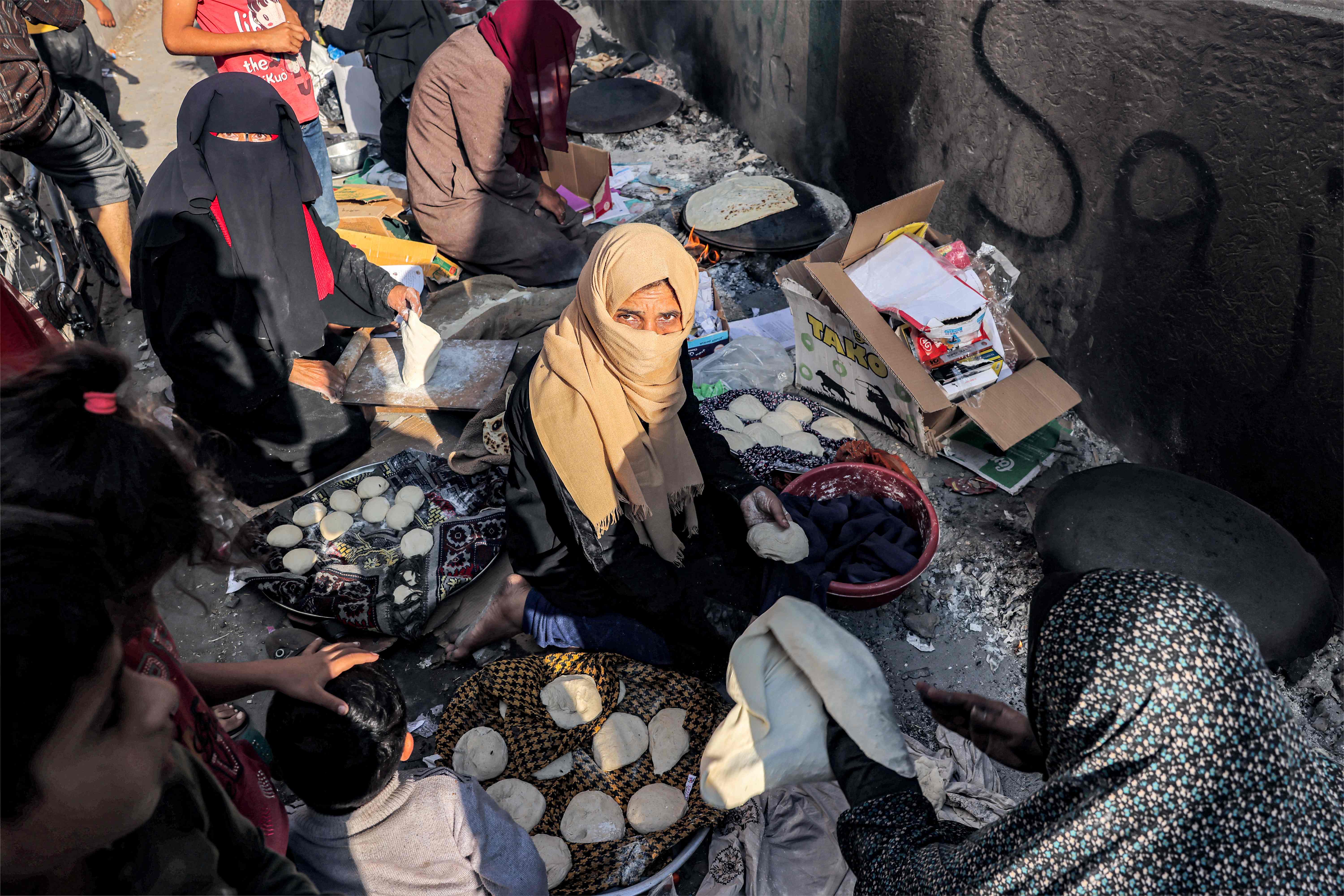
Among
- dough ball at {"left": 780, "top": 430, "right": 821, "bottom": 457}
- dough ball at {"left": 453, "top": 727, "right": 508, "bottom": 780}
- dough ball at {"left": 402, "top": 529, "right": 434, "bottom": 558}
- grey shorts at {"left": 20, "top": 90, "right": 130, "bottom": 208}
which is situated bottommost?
dough ball at {"left": 453, "top": 727, "right": 508, "bottom": 780}

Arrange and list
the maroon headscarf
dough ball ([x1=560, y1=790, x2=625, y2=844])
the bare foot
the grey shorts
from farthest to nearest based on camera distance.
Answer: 1. the maroon headscarf
2. the grey shorts
3. the bare foot
4. dough ball ([x1=560, y1=790, x2=625, y2=844])

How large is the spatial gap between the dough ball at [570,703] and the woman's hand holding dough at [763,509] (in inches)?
28.0

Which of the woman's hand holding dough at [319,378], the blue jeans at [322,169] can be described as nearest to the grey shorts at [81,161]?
the blue jeans at [322,169]

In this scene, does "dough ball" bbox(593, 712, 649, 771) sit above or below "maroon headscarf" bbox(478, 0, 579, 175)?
below

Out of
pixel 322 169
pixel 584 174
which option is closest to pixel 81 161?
pixel 322 169

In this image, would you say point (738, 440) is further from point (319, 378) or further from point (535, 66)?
point (535, 66)

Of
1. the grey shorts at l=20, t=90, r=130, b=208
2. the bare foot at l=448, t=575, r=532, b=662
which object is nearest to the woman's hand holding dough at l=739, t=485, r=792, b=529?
the bare foot at l=448, t=575, r=532, b=662

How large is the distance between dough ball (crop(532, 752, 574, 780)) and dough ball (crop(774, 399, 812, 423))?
1.66 m

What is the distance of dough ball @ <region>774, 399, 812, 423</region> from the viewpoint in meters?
3.31

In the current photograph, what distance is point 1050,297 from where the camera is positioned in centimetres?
340

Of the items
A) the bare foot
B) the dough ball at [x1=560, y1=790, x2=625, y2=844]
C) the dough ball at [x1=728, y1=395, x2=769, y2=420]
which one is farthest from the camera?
the dough ball at [x1=728, y1=395, x2=769, y2=420]

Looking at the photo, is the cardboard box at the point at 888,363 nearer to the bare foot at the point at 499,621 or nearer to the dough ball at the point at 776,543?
the dough ball at the point at 776,543

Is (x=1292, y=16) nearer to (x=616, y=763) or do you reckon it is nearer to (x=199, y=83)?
(x=616, y=763)

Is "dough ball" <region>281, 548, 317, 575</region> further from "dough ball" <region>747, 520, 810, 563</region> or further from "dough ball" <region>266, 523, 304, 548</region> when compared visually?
"dough ball" <region>747, 520, 810, 563</region>
